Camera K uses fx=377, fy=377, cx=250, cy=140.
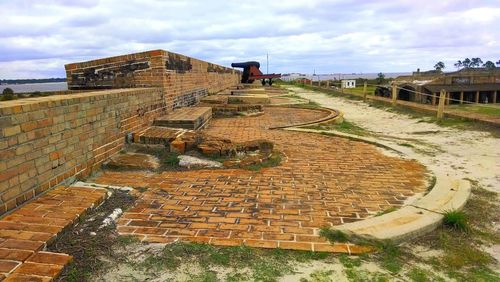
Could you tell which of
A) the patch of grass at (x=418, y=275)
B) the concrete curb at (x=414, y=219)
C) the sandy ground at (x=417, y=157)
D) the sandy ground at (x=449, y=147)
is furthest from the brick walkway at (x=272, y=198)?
the sandy ground at (x=449, y=147)

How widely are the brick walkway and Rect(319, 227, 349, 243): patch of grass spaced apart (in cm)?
6

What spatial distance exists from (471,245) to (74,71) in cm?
785

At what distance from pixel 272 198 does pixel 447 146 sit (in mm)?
5041

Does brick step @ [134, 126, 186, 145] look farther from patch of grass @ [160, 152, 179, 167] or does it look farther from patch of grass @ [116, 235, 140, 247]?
patch of grass @ [116, 235, 140, 247]

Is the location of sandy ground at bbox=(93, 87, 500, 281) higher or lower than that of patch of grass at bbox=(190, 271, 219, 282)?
lower

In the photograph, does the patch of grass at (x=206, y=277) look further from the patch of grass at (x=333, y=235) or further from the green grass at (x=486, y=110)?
the green grass at (x=486, y=110)

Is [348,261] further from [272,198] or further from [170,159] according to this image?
[170,159]

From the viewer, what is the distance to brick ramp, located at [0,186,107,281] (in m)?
2.28

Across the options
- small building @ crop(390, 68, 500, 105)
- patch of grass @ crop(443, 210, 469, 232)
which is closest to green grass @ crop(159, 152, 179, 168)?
patch of grass @ crop(443, 210, 469, 232)

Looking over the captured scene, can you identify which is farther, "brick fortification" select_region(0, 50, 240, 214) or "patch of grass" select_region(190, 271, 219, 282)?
"brick fortification" select_region(0, 50, 240, 214)

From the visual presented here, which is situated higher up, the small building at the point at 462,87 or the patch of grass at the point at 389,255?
the small building at the point at 462,87

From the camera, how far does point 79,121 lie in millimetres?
4242

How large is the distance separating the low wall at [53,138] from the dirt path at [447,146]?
14.8 feet

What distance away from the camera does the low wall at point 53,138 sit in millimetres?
3105
